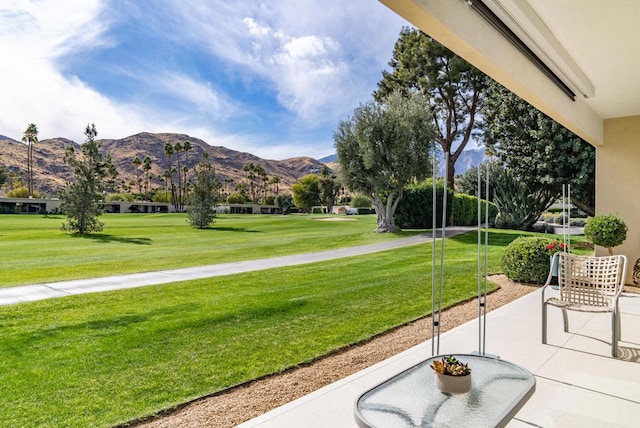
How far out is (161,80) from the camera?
43.5 meters

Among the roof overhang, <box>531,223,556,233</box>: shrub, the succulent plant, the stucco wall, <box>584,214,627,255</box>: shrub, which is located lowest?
<box>531,223,556,233</box>: shrub

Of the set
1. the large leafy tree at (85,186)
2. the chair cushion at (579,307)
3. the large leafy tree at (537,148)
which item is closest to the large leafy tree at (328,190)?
the large leafy tree at (85,186)

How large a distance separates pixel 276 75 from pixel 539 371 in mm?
52537

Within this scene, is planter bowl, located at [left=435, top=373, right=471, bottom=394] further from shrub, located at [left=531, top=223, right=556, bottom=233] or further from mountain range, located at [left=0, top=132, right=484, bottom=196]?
mountain range, located at [left=0, top=132, right=484, bottom=196]

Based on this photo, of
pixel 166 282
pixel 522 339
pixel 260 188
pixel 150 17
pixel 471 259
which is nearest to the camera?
pixel 522 339

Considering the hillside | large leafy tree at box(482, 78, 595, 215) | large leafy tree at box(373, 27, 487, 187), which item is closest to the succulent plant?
large leafy tree at box(482, 78, 595, 215)

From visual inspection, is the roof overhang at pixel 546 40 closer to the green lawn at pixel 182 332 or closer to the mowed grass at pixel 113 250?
the green lawn at pixel 182 332

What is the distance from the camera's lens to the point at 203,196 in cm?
2039

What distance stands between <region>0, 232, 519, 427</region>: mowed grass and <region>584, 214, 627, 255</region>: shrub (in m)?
1.90

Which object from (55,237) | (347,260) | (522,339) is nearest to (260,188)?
(55,237)

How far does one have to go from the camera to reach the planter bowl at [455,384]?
1803 mm

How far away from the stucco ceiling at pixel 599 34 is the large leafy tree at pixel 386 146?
33.9 ft

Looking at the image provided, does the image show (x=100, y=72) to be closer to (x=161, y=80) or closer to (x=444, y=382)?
(x=161, y=80)

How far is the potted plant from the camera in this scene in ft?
5.92
